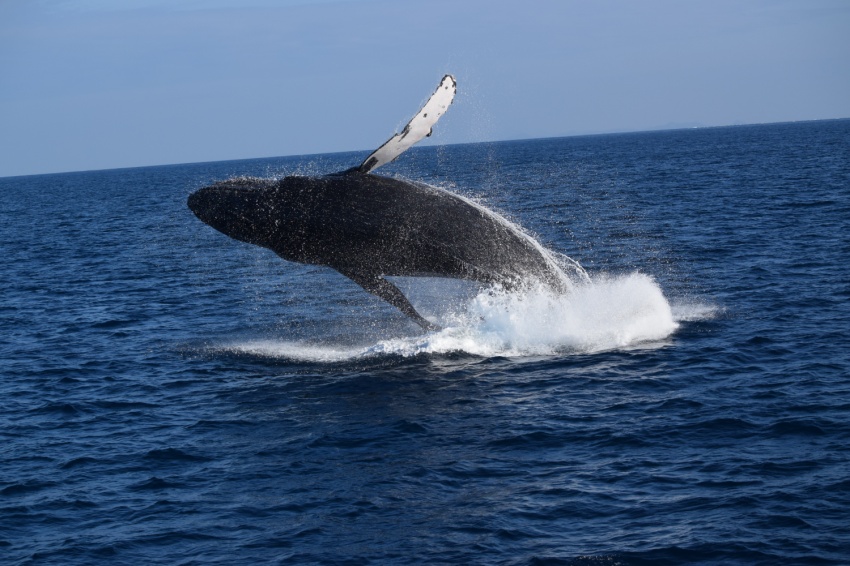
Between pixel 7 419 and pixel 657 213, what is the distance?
121ft

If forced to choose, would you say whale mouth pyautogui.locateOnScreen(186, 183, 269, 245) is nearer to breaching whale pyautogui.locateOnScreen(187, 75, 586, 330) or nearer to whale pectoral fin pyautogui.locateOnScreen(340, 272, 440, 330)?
breaching whale pyautogui.locateOnScreen(187, 75, 586, 330)

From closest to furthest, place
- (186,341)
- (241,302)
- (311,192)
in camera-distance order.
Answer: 1. (311,192)
2. (186,341)
3. (241,302)

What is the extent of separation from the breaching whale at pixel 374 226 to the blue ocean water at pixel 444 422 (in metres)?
1.57

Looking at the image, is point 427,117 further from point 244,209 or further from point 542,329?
point 542,329

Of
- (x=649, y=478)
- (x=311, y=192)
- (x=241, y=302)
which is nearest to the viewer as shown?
(x=649, y=478)

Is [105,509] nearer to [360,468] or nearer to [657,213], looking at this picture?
[360,468]

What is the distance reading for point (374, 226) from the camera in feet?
55.9

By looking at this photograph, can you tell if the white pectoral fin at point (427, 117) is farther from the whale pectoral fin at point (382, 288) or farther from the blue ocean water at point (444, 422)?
the blue ocean water at point (444, 422)

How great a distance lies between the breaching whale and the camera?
1708cm

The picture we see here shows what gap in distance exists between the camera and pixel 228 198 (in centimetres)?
1750

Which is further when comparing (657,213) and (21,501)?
(657,213)

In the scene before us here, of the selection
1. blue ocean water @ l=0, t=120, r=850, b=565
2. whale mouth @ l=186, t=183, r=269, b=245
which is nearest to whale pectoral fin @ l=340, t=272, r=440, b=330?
blue ocean water @ l=0, t=120, r=850, b=565

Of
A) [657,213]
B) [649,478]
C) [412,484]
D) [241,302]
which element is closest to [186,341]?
[241,302]

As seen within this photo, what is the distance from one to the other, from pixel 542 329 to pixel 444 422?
5.09m
